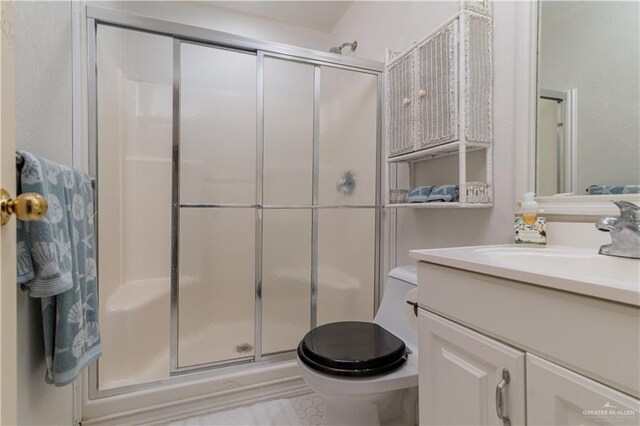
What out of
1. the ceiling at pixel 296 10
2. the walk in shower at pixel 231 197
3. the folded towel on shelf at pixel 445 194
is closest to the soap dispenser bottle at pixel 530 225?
the folded towel on shelf at pixel 445 194

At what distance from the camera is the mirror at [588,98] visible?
895mm

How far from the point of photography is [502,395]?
658 mm

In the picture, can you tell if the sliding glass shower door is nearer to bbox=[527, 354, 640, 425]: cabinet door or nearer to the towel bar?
the towel bar

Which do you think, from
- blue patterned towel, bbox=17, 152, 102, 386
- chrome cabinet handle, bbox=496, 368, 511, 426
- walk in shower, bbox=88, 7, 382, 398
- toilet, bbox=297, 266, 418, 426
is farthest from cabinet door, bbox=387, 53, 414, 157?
blue patterned towel, bbox=17, 152, 102, 386

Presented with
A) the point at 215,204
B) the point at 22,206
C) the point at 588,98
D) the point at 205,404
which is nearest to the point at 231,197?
the point at 215,204

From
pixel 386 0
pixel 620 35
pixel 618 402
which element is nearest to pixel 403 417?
pixel 618 402

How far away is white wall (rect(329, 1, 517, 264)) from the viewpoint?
3.94 ft

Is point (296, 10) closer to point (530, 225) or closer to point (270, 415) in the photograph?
point (530, 225)

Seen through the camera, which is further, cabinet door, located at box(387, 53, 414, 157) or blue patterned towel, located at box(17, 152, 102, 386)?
cabinet door, located at box(387, 53, 414, 157)

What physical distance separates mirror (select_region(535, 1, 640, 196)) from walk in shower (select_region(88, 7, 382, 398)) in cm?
101

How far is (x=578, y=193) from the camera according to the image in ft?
3.31

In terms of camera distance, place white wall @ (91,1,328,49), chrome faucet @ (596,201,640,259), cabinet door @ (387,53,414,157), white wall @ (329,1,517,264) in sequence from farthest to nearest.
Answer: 1. white wall @ (91,1,328,49)
2. cabinet door @ (387,53,414,157)
3. white wall @ (329,1,517,264)
4. chrome faucet @ (596,201,640,259)

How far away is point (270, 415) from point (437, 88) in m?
1.70

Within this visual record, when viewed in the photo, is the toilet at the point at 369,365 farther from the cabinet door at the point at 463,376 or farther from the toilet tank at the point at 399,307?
the cabinet door at the point at 463,376
